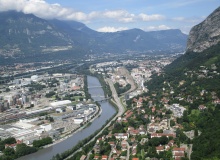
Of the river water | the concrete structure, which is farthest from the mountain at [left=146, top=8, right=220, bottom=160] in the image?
the concrete structure

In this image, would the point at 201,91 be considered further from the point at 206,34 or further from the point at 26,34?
the point at 26,34

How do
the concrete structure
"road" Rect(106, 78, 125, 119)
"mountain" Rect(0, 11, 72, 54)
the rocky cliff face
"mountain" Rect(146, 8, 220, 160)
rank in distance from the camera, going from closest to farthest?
"mountain" Rect(146, 8, 220, 160)
"road" Rect(106, 78, 125, 119)
the concrete structure
the rocky cliff face
"mountain" Rect(0, 11, 72, 54)

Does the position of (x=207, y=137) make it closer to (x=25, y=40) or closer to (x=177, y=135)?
(x=177, y=135)

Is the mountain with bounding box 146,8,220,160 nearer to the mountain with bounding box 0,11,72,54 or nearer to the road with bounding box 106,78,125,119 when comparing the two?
the road with bounding box 106,78,125,119

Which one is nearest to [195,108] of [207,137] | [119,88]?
[207,137]

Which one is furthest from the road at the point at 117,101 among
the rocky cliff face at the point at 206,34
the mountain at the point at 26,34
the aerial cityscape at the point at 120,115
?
the mountain at the point at 26,34

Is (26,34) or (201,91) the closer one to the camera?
(201,91)

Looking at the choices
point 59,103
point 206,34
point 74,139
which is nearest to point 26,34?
point 206,34

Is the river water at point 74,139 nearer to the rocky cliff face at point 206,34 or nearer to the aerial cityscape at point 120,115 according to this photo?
the aerial cityscape at point 120,115

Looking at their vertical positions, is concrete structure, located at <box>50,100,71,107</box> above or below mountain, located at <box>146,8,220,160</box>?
below
